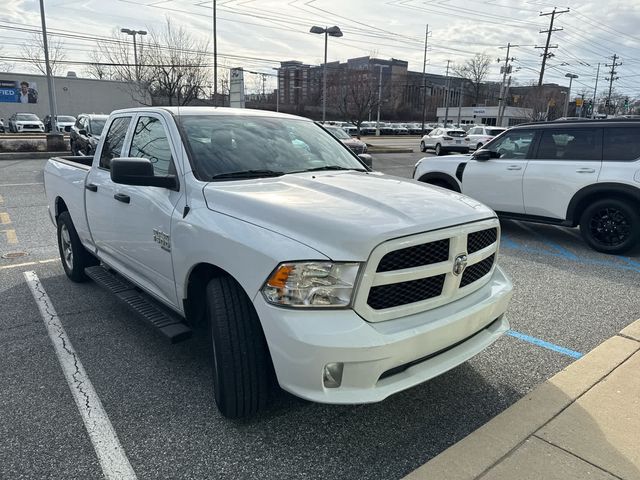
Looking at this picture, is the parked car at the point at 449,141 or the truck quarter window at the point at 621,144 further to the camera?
the parked car at the point at 449,141

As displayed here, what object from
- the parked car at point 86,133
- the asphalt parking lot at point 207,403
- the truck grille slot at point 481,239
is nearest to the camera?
the asphalt parking lot at point 207,403

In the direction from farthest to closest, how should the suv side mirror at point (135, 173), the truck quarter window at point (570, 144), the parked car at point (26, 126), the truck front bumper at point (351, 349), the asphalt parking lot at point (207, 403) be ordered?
the parked car at point (26, 126) → the truck quarter window at point (570, 144) → the suv side mirror at point (135, 173) → the asphalt parking lot at point (207, 403) → the truck front bumper at point (351, 349)

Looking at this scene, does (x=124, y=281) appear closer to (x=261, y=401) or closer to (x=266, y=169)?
(x=266, y=169)

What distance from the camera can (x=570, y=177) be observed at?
6973mm

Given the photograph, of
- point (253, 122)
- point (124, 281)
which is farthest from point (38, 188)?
point (253, 122)

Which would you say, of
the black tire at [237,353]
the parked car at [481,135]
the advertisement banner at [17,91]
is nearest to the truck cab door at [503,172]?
the black tire at [237,353]

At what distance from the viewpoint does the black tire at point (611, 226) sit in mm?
6559

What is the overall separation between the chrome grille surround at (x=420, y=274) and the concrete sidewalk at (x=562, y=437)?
30.2 inches

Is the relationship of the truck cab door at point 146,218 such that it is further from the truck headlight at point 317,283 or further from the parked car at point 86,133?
the parked car at point 86,133

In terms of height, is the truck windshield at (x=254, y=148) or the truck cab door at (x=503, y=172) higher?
the truck windshield at (x=254, y=148)

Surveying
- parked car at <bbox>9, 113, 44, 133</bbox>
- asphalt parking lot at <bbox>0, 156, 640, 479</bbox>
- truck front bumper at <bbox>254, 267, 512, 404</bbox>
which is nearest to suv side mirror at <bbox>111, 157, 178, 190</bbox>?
truck front bumper at <bbox>254, 267, 512, 404</bbox>

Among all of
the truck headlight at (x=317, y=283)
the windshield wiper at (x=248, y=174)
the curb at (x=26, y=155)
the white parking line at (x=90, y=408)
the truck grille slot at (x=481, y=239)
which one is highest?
the windshield wiper at (x=248, y=174)

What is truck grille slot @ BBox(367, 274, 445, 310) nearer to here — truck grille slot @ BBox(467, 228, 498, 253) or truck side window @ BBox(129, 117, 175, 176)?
truck grille slot @ BBox(467, 228, 498, 253)

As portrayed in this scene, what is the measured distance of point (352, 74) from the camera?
66.7m
